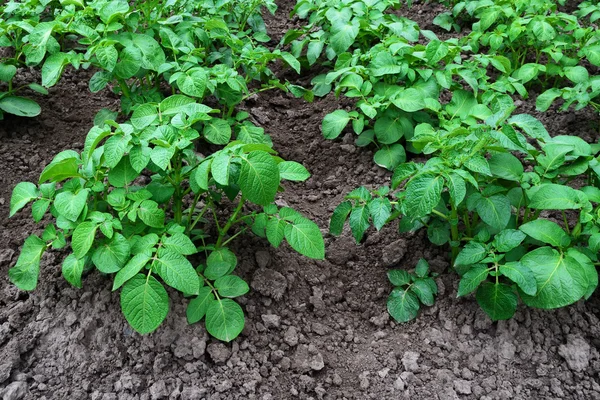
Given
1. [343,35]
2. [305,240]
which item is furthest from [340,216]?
[343,35]

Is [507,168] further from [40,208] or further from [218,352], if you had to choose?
[40,208]

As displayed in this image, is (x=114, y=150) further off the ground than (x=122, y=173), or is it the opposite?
(x=114, y=150)

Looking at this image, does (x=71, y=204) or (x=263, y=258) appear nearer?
(x=71, y=204)

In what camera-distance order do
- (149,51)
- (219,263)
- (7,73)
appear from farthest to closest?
(7,73) < (149,51) < (219,263)

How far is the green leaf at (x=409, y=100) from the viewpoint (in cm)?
284

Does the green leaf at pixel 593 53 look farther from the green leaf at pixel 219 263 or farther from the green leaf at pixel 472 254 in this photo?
the green leaf at pixel 219 263

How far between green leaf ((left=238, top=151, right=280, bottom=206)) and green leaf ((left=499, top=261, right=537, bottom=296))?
2.84 feet

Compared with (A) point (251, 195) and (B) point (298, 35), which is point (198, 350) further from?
(B) point (298, 35)

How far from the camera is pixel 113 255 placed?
2096 millimetres

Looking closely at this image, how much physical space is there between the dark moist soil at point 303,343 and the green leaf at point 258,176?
18.7 inches

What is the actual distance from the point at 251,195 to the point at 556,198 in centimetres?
109

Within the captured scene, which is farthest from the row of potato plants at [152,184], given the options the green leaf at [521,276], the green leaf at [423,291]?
the green leaf at [521,276]

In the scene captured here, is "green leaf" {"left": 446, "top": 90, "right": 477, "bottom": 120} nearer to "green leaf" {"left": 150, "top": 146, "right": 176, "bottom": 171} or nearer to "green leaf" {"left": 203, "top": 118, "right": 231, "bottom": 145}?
"green leaf" {"left": 203, "top": 118, "right": 231, "bottom": 145}

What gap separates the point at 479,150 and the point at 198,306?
1.17 m
